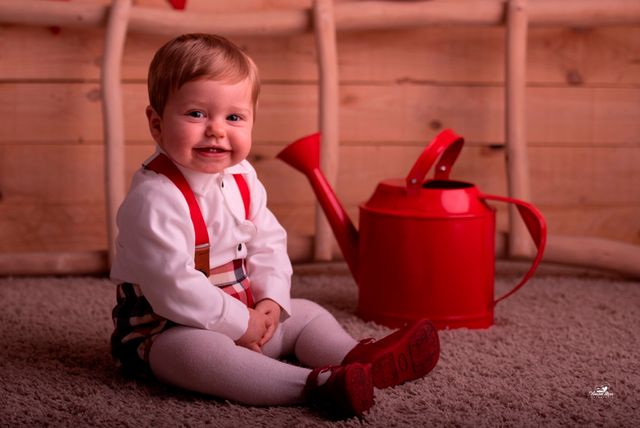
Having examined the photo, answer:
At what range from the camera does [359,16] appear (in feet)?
5.57

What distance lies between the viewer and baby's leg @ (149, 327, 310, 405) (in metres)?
1.01

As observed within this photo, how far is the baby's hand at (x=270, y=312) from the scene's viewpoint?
1.13 metres

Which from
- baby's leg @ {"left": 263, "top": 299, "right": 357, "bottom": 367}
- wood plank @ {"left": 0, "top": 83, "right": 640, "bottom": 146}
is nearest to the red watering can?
baby's leg @ {"left": 263, "top": 299, "right": 357, "bottom": 367}

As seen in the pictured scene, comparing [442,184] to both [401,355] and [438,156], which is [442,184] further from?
[401,355]

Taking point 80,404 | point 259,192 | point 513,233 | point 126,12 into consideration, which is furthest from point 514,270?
point 80,404

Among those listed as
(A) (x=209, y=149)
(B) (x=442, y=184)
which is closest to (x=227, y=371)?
(A) (x=209, y=149)

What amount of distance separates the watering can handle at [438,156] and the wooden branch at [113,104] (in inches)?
23.4

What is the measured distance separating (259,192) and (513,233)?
2.21ft

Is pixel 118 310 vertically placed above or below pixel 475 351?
above

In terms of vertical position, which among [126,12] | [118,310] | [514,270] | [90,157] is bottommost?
[514,270]

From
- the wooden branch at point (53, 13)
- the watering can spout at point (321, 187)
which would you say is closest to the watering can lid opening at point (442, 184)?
the watering can spout at point (321, 187)

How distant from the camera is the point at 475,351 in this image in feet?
4.13

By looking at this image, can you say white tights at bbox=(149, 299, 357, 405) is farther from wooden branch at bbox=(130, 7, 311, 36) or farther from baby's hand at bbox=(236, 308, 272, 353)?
wooden branch at bbox=(130, 7, 311, 36)

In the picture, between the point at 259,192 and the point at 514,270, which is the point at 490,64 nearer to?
the point at 514,270
